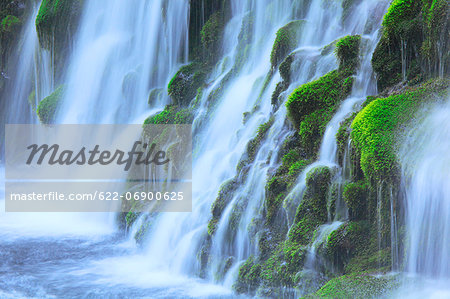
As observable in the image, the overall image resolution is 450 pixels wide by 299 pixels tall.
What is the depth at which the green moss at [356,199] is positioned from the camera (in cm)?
785

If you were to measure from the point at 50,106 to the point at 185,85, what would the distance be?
316 inches

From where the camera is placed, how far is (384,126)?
7.70 m

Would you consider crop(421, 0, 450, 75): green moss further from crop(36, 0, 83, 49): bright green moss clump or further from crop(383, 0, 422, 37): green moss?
crop(36, 0, 83, 49): bright green moss clump

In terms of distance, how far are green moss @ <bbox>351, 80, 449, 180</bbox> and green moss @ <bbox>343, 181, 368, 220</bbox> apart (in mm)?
299

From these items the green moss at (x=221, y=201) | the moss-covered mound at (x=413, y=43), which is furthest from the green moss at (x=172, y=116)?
the moss-covered mound at (x=413, y=43)

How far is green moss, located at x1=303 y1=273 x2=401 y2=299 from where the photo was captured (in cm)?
666

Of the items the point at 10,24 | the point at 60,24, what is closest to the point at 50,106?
the point at 60,24

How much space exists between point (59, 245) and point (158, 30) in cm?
906

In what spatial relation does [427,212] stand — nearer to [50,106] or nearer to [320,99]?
[320,99]

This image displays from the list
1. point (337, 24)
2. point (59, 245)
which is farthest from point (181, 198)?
point (337, 24)

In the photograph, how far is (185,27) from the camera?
60.2ft

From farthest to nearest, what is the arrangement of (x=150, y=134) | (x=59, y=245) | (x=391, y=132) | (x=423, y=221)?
(x=150, y=134) < (x=59, y=245) < (x=391, y=132) < (x=423, y=221)

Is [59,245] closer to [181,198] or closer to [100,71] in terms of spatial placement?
[181,198]

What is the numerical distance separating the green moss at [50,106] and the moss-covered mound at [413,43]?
15.3 metres
